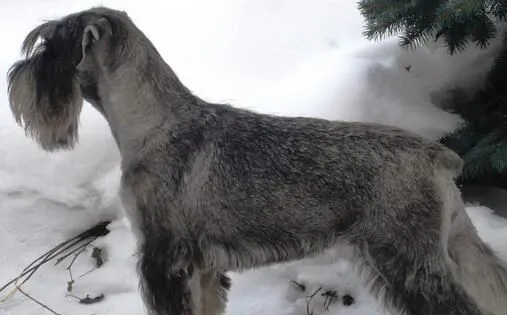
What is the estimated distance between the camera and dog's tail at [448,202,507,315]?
2.60 metres

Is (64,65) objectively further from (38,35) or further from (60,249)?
(60,249)

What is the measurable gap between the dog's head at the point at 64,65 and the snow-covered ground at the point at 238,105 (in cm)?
112

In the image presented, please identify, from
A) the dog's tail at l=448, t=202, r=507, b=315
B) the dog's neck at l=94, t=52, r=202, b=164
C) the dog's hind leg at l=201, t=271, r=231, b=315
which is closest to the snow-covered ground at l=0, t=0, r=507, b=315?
the dog's hind leg at l=201, t=271, r=231, b=315

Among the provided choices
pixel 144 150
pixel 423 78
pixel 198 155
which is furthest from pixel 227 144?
pixel 423 78

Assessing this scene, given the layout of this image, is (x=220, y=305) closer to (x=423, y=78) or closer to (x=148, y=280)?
(x=148, y=280)

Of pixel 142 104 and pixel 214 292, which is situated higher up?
pixel 142 104

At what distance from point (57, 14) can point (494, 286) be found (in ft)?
12.4

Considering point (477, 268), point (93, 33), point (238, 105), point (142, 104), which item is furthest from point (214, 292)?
point (238, 105)

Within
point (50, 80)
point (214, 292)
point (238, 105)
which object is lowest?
point (214, 292)

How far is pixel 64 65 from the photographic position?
254 cm

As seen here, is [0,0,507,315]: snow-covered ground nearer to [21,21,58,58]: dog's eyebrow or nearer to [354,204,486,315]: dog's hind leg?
[354,204,486,315]: dog's hind leg

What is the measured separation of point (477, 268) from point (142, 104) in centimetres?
145

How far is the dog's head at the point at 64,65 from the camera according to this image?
253 centimetres

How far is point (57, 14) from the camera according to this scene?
5.08 meters
